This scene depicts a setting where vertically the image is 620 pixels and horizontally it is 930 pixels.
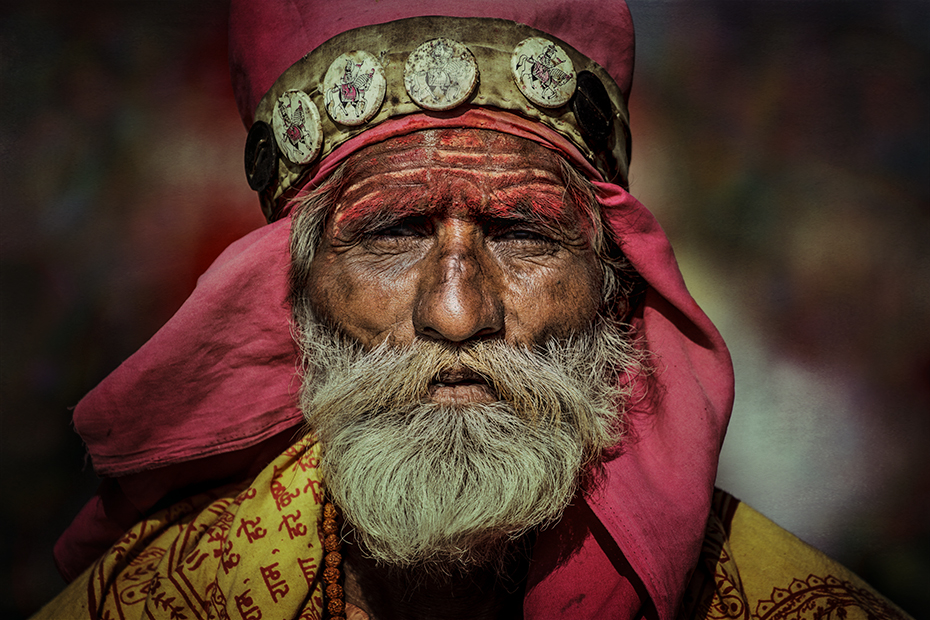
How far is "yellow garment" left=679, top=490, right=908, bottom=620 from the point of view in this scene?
5.51ft

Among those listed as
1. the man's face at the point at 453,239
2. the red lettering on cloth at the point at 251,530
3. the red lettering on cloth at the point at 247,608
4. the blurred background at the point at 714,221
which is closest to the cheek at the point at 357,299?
the man's face at the point at 453,239

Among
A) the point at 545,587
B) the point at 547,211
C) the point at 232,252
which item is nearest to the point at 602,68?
the point at 547,211

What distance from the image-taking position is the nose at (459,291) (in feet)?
4.59

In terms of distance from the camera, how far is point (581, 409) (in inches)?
61.6

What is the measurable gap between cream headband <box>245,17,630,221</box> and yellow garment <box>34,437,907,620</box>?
2.86 feet

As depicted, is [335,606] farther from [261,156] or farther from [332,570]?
[261,156]

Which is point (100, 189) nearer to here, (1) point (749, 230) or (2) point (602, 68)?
(2) point (602, 68)

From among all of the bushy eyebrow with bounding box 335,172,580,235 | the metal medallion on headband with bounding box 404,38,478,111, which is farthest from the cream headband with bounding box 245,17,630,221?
the bushy eyebrow with bounding box 335,172,580,235

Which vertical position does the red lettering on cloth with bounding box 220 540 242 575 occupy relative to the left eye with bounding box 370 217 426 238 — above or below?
below

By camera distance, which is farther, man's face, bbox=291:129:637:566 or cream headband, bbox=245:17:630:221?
cream headband, bbox=245:17:630:221

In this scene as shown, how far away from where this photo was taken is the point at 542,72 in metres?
1.60

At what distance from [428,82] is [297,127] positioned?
0.39 metres

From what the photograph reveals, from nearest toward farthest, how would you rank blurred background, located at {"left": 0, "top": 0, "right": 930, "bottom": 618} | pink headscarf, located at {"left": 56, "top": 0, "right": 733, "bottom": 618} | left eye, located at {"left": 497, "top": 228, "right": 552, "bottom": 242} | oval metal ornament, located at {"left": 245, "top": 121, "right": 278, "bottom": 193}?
pink headscarf, located at {"left": 56, "top": 0, "right": 733, "bottom": 618} < left eye, located at {"left": 497, "top": 228, "right": 552, "bottom": 242} < oval metal ornament, located at {"left": 245, "top": 121, "right": 278, "bottom": 193} < blurred background, located at {"left": 0, "top": 0, "right": 930, "bottom": 618}

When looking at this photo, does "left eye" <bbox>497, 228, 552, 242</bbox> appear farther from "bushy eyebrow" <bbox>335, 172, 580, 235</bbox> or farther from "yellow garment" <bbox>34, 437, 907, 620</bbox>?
"yellow garment" <bbox>34, 437, 907, 620</bbox>
